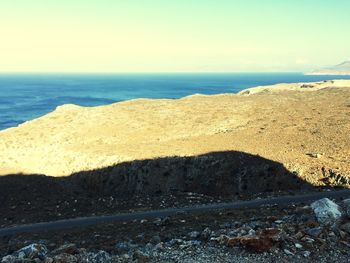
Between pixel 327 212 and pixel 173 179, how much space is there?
2292 centimetres

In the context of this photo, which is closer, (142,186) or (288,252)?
(288,252)

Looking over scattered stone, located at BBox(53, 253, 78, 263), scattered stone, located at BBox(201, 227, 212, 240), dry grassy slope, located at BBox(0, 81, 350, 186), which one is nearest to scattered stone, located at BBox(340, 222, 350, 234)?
scattered stone, located at BBox(201, 227, 212, 240)

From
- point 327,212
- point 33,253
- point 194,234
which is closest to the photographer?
point 33,253

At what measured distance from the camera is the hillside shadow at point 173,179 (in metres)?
38.0

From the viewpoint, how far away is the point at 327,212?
19.5 meters

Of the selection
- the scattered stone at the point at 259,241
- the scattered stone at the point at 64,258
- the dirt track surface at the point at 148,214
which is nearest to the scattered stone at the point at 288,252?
the scattered stone at the point at 259,241

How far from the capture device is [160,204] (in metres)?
30.5

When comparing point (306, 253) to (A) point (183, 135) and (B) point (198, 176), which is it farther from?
(A) point (183, 135)

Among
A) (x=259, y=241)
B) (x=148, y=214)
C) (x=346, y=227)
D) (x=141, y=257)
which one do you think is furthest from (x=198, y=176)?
(x=141, y=257)

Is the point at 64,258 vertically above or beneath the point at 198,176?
above

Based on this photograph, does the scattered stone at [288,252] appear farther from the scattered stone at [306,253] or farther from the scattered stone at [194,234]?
the scattered stone at [194,234]

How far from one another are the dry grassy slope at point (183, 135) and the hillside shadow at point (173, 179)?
1.46 metres

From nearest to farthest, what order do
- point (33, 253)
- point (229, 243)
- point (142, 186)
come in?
point (229, 243)
point (33, 253)
point (142, 186)

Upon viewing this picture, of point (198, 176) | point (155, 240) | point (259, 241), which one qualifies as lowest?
point (198, 176)
